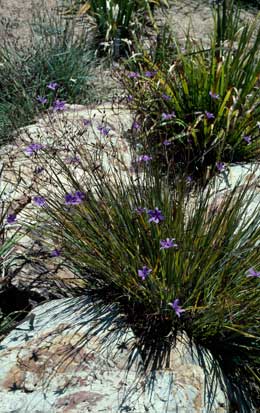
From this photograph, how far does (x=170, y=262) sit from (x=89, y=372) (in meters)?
0.56

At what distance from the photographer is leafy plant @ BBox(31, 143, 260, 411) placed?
2.81 meters

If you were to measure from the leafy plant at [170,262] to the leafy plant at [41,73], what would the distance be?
1.53 meters

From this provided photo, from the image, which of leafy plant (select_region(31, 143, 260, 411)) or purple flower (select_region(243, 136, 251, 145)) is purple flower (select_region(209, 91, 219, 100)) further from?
leafy plant (select_region(31, 143, 260, 411))

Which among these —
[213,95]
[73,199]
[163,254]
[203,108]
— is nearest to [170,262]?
[163,254]

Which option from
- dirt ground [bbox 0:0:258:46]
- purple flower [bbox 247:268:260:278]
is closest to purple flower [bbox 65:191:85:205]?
purple flower [bbox 247:268:260:278]

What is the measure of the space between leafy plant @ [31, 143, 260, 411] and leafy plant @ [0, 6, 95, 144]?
1534 mm

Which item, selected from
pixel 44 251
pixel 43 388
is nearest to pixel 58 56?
pixel 44 251

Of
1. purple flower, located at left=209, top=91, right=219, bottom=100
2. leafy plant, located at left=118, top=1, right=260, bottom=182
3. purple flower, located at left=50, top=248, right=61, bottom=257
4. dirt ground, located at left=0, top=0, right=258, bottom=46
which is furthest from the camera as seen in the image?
dirt ground, located at left=0, top=0, right=258, bottom=46

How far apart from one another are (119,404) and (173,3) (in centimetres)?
461

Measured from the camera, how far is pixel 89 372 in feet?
8.71

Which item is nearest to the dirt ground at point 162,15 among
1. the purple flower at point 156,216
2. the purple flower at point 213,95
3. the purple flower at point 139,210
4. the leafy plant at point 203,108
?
the leafy plant at point 203,108

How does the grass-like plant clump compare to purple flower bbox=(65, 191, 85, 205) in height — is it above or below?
below

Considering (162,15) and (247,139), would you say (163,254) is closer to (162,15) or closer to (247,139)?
(247,139)

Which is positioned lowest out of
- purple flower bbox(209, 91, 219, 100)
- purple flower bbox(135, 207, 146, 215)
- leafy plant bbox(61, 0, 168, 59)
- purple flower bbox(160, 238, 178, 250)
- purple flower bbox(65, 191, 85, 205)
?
purple flower bbox(160, 238, 178, 250)
